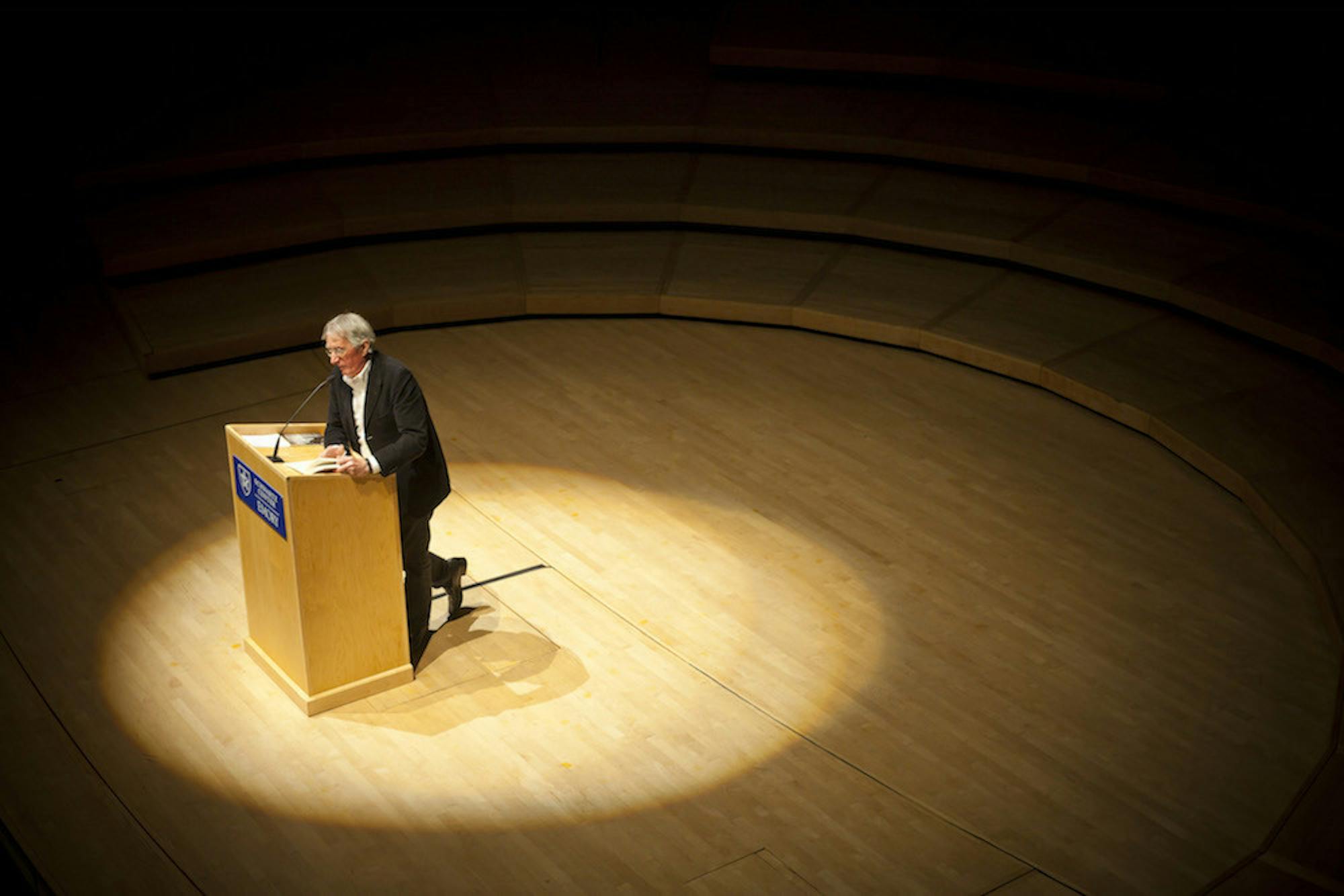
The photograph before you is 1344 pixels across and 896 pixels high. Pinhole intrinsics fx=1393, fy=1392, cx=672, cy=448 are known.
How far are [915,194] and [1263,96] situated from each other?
5.44 feet

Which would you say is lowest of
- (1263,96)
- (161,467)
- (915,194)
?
(161,467)

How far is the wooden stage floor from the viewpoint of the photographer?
133 inches

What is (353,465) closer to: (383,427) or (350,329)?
(383,427)

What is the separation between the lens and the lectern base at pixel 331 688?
378cm

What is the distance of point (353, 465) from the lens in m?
3.53

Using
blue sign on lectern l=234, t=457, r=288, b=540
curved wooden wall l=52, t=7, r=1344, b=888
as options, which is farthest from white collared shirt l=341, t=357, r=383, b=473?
curved wooden wall l=52, t=7, r=1344, b=888

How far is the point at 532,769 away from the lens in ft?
11.9

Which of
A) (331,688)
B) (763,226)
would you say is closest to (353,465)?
(331,688)

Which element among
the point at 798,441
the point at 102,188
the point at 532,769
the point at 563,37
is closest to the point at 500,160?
the point at 563,37

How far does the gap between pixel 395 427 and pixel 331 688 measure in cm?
75

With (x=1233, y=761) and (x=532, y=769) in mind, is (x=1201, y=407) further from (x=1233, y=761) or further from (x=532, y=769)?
(x=532, y=769)

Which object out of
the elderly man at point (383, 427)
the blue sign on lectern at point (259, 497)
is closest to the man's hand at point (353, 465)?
the elderly man at point (383, 427)

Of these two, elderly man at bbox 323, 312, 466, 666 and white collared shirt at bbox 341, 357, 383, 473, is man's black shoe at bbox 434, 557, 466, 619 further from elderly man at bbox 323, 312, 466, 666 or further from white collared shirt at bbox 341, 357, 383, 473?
white collared shirt at bbox 341, 357, 383, 473

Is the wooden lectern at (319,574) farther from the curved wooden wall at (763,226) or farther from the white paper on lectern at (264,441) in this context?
the curved wooden wall at (763,226)
